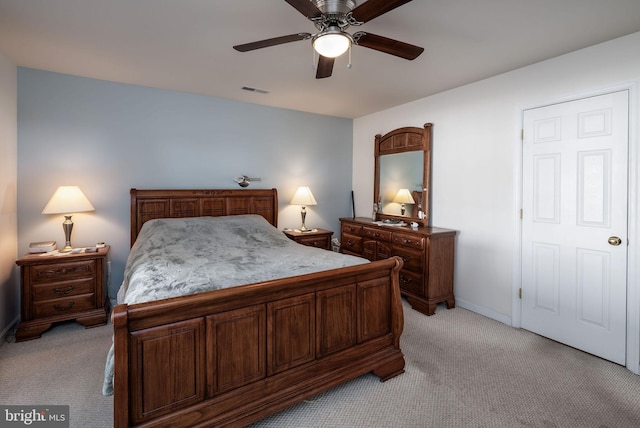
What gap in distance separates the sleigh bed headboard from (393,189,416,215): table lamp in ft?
5.67

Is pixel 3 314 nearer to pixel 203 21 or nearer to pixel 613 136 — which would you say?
pixel 203 21

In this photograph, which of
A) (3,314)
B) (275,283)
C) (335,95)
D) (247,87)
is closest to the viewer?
(275,283)

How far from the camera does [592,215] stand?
8.75ft

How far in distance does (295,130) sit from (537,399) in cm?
408

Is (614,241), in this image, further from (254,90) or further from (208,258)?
(254,90)

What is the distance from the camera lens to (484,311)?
3.48 metres

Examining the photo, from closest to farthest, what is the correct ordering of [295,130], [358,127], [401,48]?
1. [401,48]
2. [295,130]
3. [358,127]

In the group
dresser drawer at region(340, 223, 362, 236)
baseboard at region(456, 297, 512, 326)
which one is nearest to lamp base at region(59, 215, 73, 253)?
dresser drawer at region(340, 223, 362, 236)

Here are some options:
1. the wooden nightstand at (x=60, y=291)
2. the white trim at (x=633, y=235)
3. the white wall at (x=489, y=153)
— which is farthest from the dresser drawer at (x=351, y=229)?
the wooden nightstand at (x=60, y=291)

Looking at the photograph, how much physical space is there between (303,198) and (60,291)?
114 inches

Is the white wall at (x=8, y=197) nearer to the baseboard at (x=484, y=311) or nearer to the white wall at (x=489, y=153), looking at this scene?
the white wall at (x=489, y=153)

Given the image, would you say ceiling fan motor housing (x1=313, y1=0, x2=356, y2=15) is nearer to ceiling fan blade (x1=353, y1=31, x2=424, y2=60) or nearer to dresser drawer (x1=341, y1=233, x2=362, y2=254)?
ceiling fan blade (x1=353, y1=31, x2=424, y2=60)

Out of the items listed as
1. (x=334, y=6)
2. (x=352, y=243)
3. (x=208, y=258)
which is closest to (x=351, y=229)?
(x=352, y=243)

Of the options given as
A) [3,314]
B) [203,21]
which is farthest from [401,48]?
[3,314]
